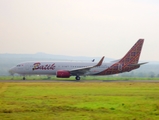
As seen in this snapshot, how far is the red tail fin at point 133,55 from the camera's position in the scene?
53688 mm

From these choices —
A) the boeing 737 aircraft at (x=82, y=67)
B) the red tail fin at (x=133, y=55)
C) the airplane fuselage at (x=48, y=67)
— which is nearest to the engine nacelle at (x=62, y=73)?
the boeing 737 aircraft at (x=82, y=67)

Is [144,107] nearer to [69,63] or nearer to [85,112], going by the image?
[85,112]

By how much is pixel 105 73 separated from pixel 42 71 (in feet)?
36.5

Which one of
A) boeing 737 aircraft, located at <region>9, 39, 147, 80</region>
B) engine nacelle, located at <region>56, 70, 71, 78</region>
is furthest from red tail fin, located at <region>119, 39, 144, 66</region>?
engine nacelle, located at <region>56, 70, 71, 78</region>

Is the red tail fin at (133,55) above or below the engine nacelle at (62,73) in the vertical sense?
above

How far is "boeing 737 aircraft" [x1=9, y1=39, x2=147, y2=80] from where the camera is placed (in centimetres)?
5359

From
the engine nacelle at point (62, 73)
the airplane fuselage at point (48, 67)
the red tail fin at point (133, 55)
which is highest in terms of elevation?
the red tail fin at point (133, 55)

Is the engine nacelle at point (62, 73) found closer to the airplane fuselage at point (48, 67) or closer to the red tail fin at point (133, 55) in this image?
the airplane fuselage at point (48, 67)

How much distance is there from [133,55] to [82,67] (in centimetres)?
916

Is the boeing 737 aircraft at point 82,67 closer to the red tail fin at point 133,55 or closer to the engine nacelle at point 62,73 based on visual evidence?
the red tail fin at point 133,55

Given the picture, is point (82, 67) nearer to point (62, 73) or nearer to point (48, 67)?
point (62, 73)

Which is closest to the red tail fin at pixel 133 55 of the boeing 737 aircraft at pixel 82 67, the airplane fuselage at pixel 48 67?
the boeing 737 aircraft at pixel 82 67

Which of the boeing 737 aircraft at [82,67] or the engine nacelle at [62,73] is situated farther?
the boeing 737 aircraft at [82,67]

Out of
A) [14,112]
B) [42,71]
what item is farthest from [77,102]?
[42,71]
